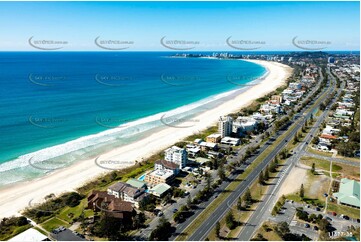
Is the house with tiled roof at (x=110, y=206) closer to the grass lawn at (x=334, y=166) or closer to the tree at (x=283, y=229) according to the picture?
the tree at (x=283, y=229)

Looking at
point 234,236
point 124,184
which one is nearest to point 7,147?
point 124,184

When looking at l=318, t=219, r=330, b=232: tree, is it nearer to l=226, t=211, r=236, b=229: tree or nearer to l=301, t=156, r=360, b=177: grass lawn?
l=226, t=211, r=236, b=229: tree

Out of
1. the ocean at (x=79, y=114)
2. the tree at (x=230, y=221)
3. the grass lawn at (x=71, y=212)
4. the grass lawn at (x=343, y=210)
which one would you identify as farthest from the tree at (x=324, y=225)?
the ocean at (x=79, y=114)

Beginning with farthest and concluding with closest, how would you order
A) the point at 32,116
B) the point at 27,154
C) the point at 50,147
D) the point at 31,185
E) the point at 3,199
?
the point at 32,116 → the point at 50,147 → the point at 27,154 → the point at 31,185 → the point at 3,199

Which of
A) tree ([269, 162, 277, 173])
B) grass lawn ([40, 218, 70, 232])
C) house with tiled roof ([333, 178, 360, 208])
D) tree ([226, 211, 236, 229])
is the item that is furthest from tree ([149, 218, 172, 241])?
house with tiled roof ([333, 178, 360, 208])

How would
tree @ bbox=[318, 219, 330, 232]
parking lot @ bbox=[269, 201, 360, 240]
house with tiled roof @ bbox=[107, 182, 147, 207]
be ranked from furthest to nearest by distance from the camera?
house with tiled roof @ bbox=[107, 182, 147, 207] → parking lot @ bbox=[269, 201, 360, 240] → tree @ bbox=[318, 219, 330, 232]

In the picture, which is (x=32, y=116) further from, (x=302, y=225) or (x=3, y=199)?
(x=302, y=225)
